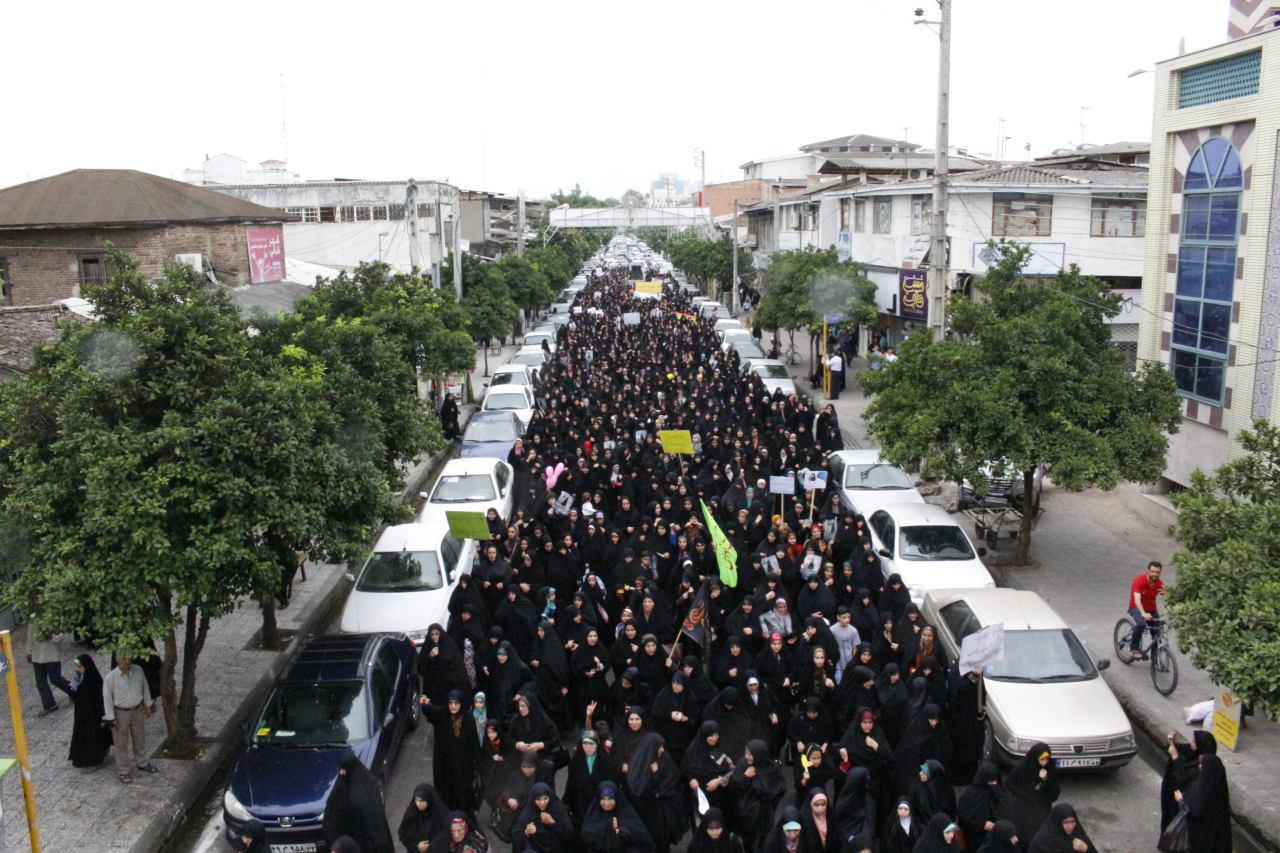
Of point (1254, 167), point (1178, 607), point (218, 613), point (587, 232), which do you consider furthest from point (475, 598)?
point (587, 232)

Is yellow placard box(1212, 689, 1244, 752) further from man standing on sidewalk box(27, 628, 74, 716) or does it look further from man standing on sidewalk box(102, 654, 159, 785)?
man standing on sidewalk box(27, 628, 74, 716)

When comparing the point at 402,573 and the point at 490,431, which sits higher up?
the point at 490,431

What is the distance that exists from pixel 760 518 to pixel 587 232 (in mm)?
94628

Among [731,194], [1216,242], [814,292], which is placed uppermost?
[731,194]

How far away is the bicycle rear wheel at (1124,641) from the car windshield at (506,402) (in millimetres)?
13823

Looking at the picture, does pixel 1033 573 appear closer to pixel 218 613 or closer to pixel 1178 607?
pixel 1178 607

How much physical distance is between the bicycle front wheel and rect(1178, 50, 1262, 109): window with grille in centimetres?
753

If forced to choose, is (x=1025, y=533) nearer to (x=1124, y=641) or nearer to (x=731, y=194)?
(x=1124, y=641)

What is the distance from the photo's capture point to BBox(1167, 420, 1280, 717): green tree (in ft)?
25.1

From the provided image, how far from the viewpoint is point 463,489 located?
16781mm

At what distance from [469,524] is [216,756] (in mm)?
3672

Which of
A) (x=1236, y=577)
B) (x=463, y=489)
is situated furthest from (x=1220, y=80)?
(x=463, y=489)

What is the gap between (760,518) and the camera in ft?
47.2

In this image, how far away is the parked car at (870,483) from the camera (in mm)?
15727
